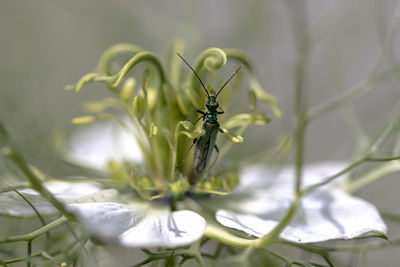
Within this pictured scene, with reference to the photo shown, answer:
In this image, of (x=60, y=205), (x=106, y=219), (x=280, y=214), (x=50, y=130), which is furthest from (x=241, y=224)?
(x=50, y=130)

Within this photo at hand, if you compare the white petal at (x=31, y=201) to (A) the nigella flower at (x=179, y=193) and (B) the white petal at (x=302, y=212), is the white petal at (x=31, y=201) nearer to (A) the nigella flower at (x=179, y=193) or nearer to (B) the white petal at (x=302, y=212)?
(A) the nigella flower at (x=179, y=193)

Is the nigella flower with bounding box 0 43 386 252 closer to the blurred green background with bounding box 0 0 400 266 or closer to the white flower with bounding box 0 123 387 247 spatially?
the white flower with bounding box 0 123 387 247

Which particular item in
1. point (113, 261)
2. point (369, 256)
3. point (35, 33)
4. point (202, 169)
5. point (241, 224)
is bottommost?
point (369, 256)

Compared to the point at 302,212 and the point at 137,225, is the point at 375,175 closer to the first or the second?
the point at 302,212

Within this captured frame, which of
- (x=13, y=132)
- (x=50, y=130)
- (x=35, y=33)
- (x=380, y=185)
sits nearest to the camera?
(x=13, y=132)

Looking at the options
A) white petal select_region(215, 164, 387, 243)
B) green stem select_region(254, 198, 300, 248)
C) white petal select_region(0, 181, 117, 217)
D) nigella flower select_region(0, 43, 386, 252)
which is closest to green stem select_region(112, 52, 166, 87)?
nigella flower select_region(0, 43, 386, 252)

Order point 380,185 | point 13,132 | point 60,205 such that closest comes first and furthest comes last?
A: 1. point 60,205
2. point 13,132
3. point 380,185

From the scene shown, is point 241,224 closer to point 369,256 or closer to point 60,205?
point 60,205
